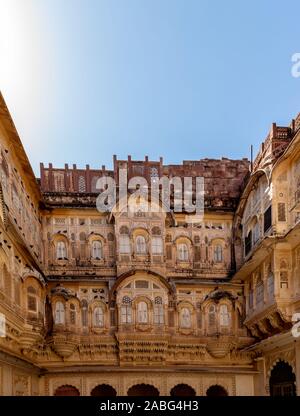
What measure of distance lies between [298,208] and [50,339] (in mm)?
10726

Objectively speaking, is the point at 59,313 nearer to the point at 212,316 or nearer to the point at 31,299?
the point at 31,299

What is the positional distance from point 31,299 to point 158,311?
6150mm

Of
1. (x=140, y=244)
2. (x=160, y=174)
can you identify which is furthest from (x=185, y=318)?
(x=160, y=174)

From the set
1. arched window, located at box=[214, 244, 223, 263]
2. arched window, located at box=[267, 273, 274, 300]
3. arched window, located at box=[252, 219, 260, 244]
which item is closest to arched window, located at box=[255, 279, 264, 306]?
arched window, located at box=[267, 273, 274, 300]

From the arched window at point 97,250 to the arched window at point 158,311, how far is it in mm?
3026

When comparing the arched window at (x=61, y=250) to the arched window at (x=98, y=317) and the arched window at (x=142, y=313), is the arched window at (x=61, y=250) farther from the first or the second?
the arched window at (x=142, y=313)

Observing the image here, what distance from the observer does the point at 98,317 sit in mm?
24156

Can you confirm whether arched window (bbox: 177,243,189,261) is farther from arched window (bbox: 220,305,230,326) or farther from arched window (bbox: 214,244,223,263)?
arched window (bbox: 220,305,230,326)

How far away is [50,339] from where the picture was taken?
23.0 metres

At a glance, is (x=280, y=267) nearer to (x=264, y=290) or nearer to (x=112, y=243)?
(x=264, y=290)

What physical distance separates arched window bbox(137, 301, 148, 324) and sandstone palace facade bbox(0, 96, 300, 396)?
0.04 meters

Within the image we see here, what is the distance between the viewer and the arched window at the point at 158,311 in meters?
24.0

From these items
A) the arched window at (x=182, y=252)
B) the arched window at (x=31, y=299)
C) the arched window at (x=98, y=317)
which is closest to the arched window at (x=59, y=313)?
the arched window at (x=98, y=317)
